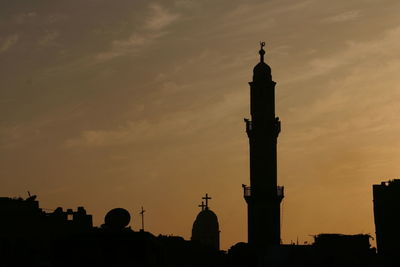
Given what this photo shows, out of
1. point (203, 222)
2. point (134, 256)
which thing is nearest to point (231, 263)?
point (203, 222)

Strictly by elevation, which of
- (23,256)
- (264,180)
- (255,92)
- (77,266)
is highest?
(255,92)

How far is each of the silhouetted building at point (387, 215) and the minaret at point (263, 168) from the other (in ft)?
48.0

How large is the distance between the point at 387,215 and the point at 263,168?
17.8 metres

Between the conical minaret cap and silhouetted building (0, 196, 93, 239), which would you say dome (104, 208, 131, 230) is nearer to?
silhouetted building (0, 196, 93, 239)

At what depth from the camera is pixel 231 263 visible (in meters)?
85.8

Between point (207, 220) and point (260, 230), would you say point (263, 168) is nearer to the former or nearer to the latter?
point (260, 230)

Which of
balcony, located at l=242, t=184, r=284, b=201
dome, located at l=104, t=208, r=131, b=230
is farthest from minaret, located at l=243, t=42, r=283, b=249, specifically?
dome, located at l=104, t=208, r=131, b=230

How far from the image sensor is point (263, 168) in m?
93.0

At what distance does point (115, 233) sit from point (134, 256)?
128 cm

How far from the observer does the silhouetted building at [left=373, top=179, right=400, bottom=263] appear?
102 m

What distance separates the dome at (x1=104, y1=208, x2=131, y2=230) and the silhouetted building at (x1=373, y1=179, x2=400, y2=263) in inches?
2394

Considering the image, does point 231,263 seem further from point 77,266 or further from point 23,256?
point 77,266

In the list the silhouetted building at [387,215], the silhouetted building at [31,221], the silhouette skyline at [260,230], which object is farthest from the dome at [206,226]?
the silhouetted building at [31,221]

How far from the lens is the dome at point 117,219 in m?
44.3
